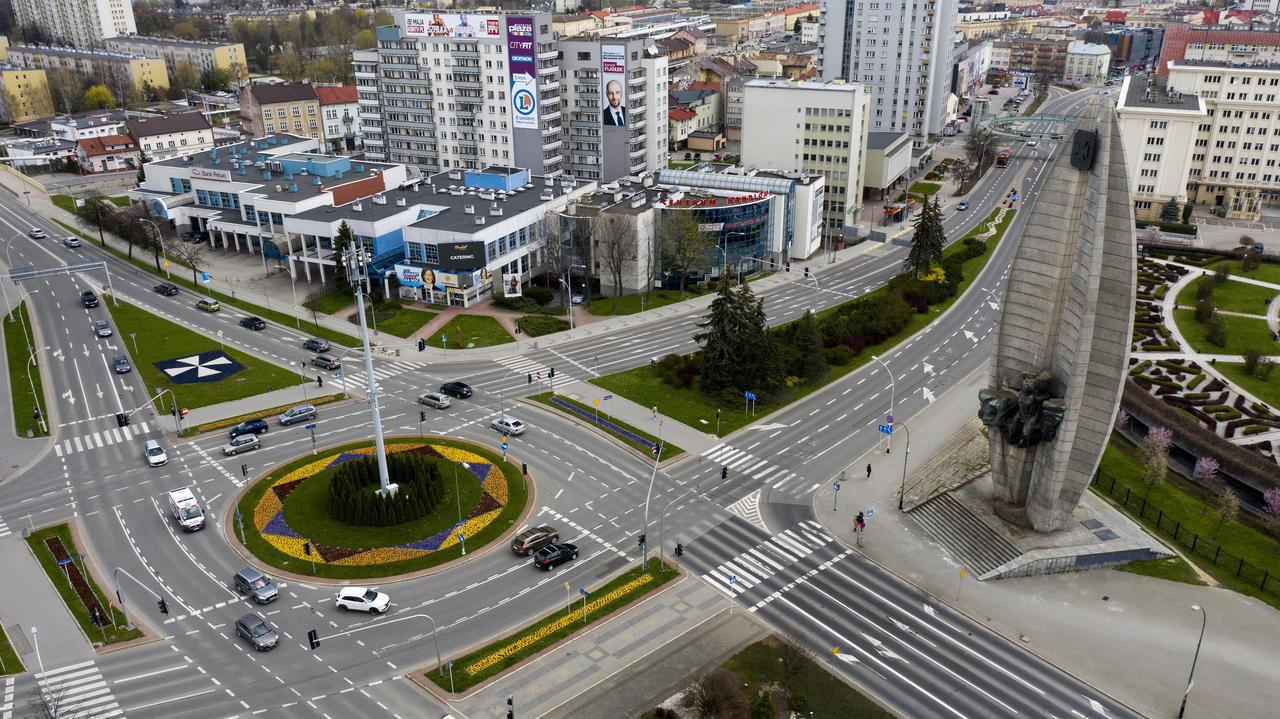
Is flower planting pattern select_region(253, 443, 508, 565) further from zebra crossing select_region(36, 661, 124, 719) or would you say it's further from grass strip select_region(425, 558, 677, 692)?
zebra crossing select_region(36, 661, 124, 719)

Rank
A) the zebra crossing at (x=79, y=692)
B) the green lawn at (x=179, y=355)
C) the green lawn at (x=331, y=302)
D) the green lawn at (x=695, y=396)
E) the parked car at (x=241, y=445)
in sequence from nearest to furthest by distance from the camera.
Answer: the zebra crossing at (x=79, y=692) → the parked car at (x=241, y=445) → the green lawn at (x=695, y=396) → the green lawn at (x=179, y=355) → the green lawn at (x=331, y=302)

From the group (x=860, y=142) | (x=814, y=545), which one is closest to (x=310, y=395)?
(x=814, y=545)

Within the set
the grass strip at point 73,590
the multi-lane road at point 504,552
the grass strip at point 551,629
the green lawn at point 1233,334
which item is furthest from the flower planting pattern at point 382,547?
the green lawn at point 1233,334

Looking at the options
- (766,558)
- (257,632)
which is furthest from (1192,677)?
(257,632)

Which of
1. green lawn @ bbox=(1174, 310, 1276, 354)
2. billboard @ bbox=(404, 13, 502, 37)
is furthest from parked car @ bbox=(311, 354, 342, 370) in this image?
green lawn @ bbox=(1174, 310, 1276, 354)

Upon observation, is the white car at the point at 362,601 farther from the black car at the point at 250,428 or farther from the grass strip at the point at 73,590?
the black car at the point at 250,428

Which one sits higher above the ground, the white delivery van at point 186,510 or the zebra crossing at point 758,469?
the white delivery van at point 186,510

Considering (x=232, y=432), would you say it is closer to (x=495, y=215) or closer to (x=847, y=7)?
(x=495, y=215)
